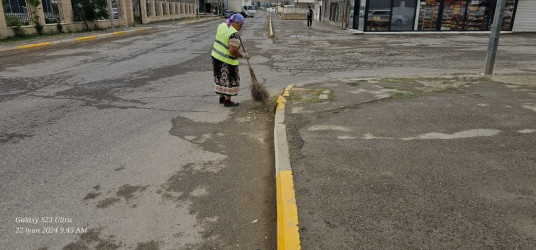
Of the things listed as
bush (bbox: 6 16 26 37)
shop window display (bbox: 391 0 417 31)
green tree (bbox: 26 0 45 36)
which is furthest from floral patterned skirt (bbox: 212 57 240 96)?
shop window display (bbox: 391 0 417 31)

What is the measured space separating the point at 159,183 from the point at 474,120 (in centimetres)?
433

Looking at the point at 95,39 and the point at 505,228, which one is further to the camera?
the point at 95,39

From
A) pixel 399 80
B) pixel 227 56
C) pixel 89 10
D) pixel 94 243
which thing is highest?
pixel 89 10

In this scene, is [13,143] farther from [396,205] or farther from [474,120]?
[474,120]

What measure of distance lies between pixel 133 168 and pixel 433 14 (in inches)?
946

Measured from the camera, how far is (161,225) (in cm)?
310

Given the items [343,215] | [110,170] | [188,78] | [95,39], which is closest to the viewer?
[343,215]

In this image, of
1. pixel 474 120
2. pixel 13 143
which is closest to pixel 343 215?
pixel 474 120

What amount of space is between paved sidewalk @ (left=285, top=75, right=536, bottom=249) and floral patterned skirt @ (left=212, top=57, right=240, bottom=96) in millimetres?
1071

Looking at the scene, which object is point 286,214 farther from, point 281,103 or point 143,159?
point 281,103

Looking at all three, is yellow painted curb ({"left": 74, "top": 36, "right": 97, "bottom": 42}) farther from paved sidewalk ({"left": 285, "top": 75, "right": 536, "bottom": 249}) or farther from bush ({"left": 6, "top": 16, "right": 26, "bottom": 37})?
paved sidewalk ({"left": 285, "top": 75, "right": 536, "bottom": 249})

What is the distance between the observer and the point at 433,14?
23438mm

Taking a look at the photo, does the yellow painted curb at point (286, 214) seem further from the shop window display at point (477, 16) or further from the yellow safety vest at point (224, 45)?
the shop window display at point (477, 16)

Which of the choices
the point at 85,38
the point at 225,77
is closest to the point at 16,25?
the point at 85,38
